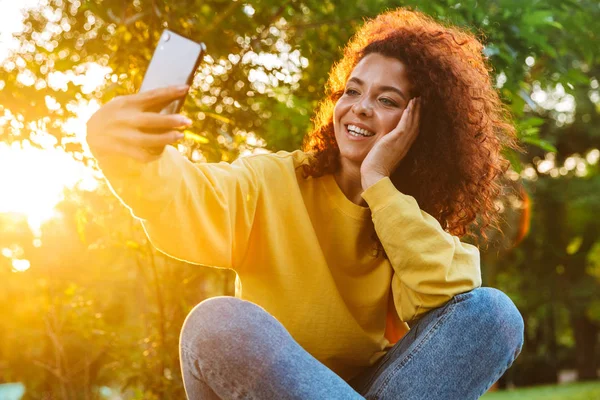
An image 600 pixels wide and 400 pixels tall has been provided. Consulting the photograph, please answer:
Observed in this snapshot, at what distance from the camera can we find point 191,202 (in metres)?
1.71

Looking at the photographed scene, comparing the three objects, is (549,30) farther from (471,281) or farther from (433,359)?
(433,359)

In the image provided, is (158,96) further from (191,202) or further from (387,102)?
(387,102)

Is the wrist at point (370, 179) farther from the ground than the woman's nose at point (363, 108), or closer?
closer

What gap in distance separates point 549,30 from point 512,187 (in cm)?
135

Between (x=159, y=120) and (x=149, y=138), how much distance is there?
5cm

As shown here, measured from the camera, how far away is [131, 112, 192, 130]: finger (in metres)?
1.37

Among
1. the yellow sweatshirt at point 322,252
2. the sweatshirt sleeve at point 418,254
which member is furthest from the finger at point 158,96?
the sweatshirt sleeve at point 418,254

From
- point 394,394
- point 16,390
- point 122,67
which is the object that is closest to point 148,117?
point 394,394

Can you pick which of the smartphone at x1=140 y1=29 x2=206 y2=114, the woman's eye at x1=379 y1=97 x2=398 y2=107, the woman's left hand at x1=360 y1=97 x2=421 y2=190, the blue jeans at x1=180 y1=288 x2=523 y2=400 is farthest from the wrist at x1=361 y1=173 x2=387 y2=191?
the smartphone at x1=140 y1=29 x2=206 y2=114

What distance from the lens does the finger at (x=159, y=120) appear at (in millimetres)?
1372

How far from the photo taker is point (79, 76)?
294 centimetres

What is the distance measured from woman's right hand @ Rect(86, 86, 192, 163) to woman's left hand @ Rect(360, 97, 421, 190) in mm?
911

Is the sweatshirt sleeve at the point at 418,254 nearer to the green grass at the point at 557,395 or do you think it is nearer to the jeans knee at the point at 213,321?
the jeans knee at the point at 213,321

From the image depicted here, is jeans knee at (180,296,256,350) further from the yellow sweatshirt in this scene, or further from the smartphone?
the smartphone
